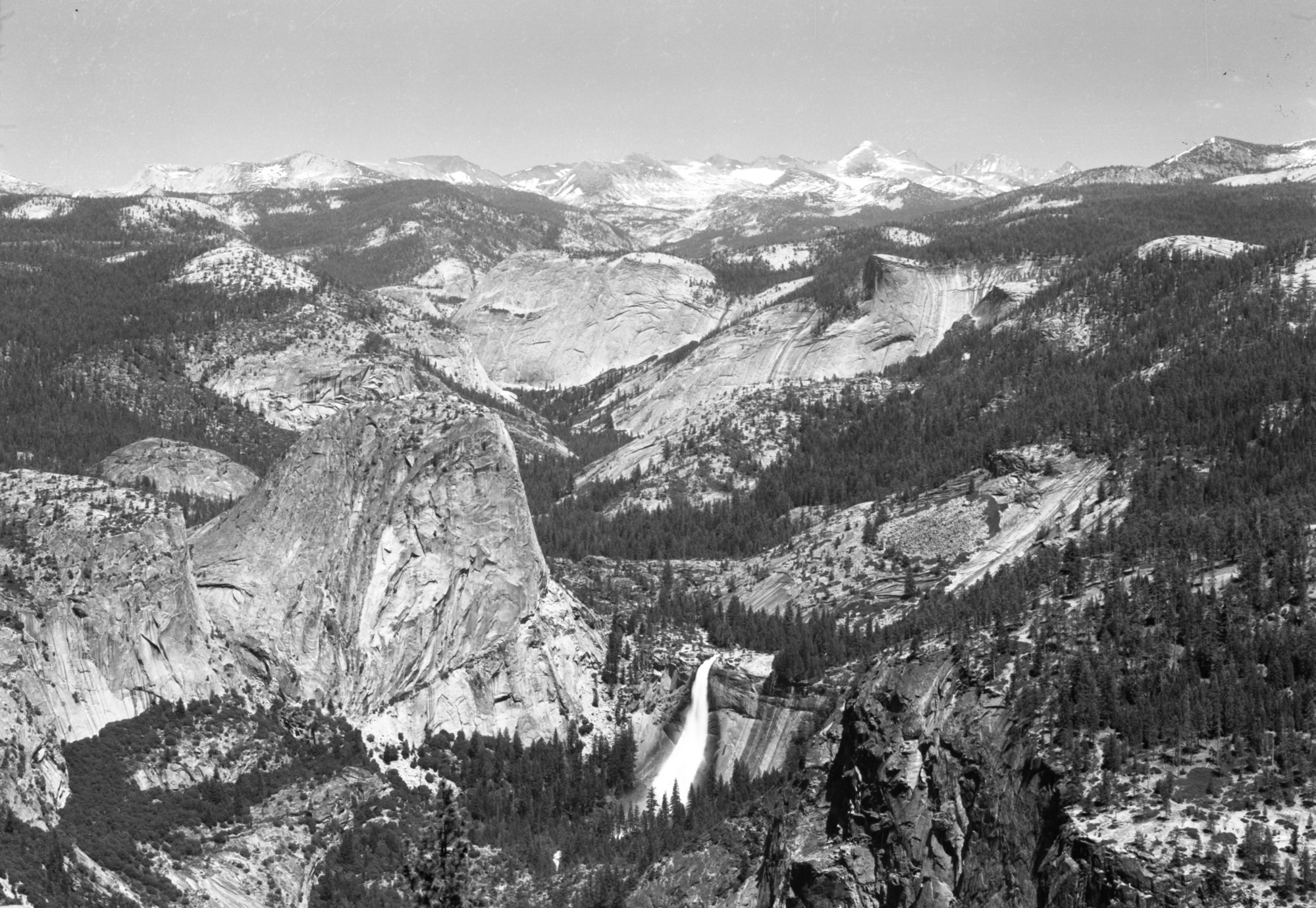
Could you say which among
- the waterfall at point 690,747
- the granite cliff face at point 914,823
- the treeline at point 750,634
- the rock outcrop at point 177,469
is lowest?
the waterfall at point 690,747

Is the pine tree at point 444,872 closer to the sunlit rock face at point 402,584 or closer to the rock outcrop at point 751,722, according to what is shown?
the sunlit rock face at point 402,584

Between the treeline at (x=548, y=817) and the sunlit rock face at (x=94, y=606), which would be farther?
the sunlit rock face at (x=94, y=606)

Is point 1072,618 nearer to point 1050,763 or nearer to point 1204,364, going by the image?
point 1050,763

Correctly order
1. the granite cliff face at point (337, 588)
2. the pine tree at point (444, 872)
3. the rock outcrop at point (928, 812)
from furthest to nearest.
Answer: the granite cliff face at point (337, 588), the rock outcrop at point (928, 812), the pine tree at point (444, 872)

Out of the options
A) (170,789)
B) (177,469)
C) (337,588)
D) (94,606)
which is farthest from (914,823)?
Answer: (177,469)

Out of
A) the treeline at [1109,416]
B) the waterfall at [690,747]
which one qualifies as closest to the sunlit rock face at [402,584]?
the waterfall at [690,747]

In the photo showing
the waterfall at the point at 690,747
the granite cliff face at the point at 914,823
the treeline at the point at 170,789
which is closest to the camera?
the granite cliff face at the point at 914,823

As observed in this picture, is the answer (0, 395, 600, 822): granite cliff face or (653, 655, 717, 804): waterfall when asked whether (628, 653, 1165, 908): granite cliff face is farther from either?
(0, 395, 600, 822): granite cliff face

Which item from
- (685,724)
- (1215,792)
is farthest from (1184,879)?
(685,724)
